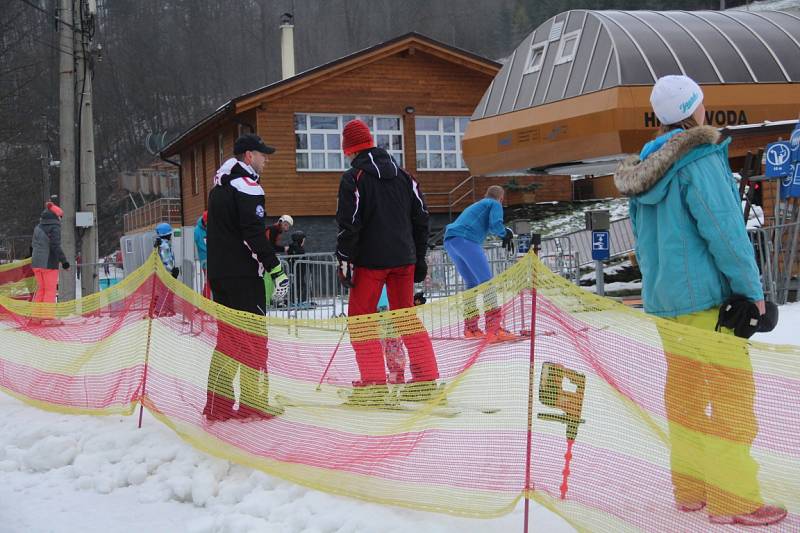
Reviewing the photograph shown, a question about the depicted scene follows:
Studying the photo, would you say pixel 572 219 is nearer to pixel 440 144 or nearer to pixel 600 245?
pixel 440 144

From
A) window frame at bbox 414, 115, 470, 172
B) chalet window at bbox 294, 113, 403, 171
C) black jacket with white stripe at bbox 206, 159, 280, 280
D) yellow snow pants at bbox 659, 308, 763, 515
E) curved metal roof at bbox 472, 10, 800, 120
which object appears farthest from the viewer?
window frame at bbox 414, 115, 470, 172

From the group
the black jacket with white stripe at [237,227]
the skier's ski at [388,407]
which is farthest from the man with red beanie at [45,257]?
the skier's ski at [388,407]

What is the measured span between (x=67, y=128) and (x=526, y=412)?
1415cm

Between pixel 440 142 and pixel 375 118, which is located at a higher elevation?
pixel 375 118

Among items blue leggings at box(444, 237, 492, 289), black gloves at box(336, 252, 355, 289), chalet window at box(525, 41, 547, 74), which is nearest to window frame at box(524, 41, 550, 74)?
chalet window at box(525, 41, 547, 74)

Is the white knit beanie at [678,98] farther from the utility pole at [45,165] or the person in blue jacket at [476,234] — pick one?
the utility pole at [45,165]

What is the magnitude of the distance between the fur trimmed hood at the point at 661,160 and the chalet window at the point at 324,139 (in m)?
21.4

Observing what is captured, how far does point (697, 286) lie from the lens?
3.46 meters

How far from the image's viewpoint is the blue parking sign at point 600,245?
1248 cm

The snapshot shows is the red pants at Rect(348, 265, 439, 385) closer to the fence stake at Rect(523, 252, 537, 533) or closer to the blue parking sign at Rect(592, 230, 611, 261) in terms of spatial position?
the fence stake at Rect(523, 252, 537, 533)

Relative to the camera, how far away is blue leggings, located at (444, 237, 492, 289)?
30.0 feet

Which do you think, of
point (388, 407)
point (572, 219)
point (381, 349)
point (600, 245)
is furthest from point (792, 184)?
point (572, 219)

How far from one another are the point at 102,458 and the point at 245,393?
95 cm

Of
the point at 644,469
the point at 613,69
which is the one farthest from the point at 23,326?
the point at 613,69
